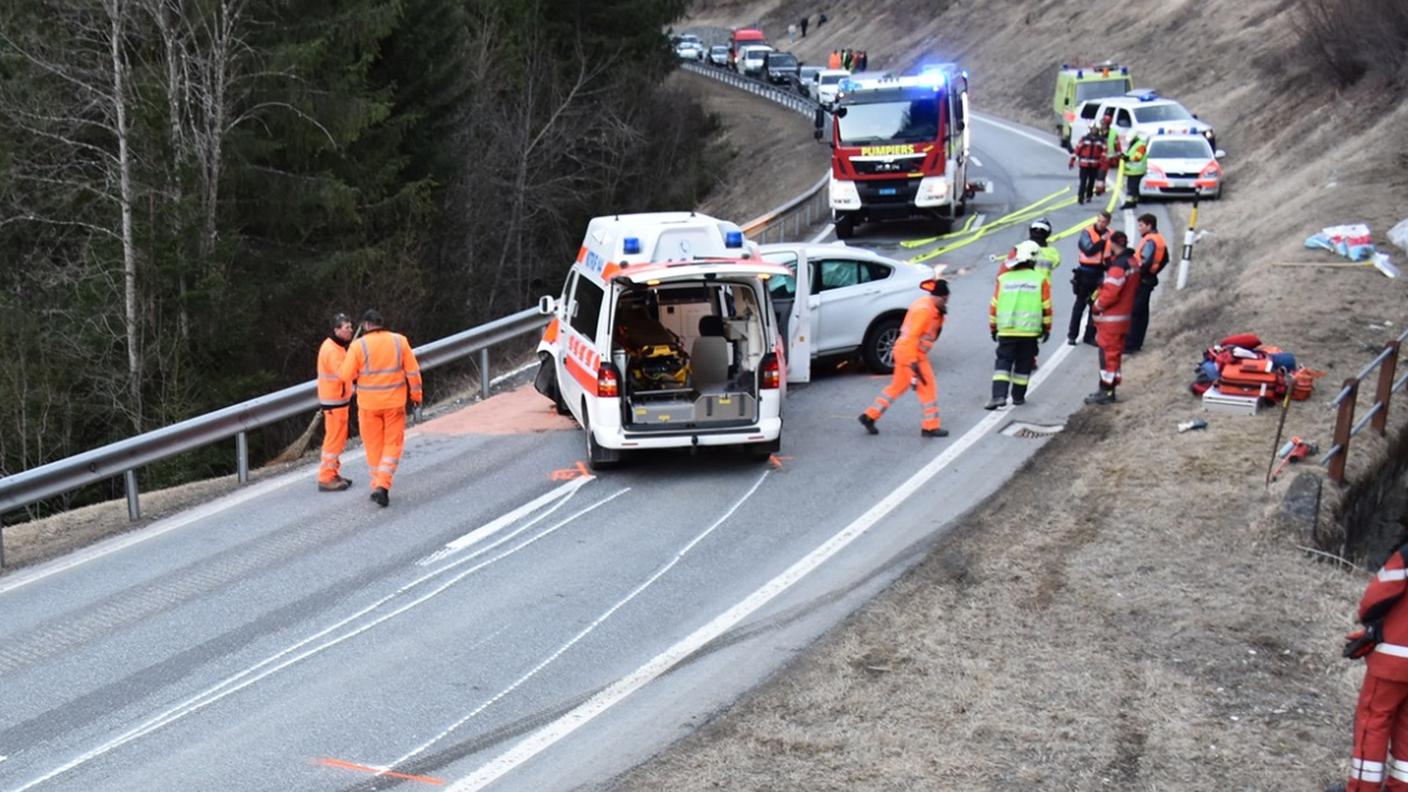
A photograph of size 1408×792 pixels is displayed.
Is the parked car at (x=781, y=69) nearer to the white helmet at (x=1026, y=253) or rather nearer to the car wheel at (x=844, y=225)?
the car wheel at (x=844, y=225)

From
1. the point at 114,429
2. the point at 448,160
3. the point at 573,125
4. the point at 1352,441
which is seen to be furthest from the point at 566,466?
the point at 573,125

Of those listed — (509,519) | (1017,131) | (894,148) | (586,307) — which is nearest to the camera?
(509,519)


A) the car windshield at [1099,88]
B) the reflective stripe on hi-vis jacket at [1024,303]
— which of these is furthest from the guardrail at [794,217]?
the car windshield at [1099,88]

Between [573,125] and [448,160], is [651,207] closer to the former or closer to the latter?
[573,125]

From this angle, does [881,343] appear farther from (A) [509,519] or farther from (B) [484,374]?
(A) [509,519]

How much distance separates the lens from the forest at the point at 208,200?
21.7 meters

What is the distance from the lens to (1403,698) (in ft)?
22.7

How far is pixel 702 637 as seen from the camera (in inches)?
369

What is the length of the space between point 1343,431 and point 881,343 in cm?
611

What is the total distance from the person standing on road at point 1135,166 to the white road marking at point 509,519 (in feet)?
58.6

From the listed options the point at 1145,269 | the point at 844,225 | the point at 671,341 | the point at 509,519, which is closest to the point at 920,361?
the point at 671,341

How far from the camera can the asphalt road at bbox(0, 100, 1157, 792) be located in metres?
7.90

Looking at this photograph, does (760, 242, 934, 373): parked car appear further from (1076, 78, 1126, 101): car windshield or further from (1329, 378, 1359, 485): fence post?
(1076, 78, 1126, 101): car windshield

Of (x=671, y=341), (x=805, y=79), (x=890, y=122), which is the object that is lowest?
(x=671, y=341)
